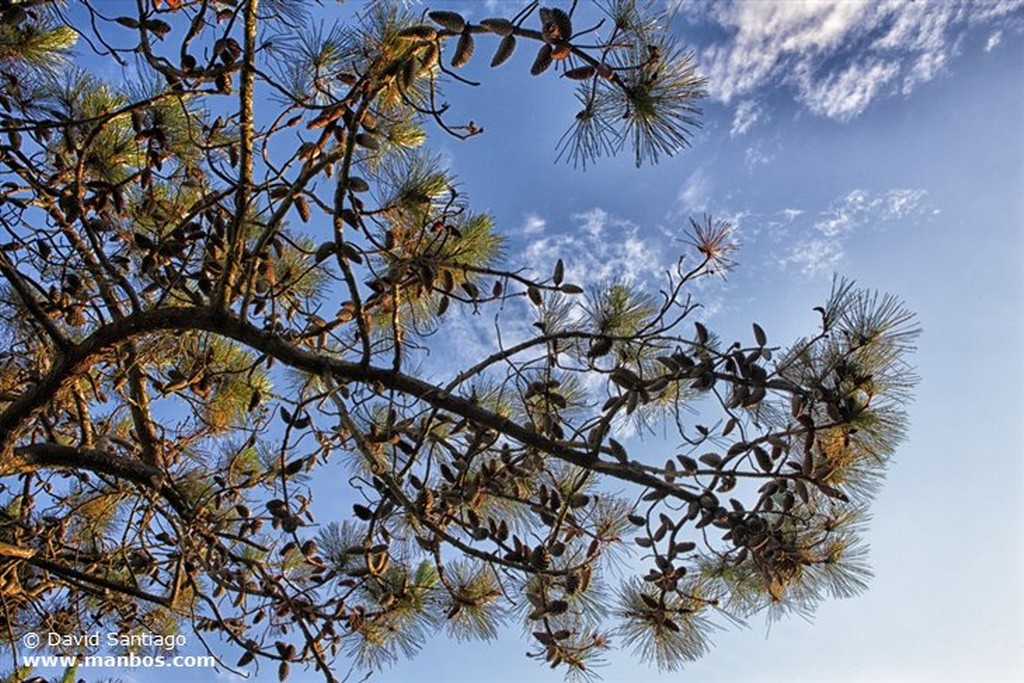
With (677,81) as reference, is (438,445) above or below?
below

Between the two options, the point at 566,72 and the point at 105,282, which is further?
the point at 105,282

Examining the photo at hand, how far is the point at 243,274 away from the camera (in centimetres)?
187

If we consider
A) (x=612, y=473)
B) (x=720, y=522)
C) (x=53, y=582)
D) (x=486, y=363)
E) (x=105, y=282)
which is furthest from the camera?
(x=53, y=582)

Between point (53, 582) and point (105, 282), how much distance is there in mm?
951

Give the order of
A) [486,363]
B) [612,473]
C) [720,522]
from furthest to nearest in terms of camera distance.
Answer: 1. [486,363]
2. [612,473]
3. [720,522]

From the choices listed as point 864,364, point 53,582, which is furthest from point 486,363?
point 53,582

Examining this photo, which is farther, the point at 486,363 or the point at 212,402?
the point at 212,402

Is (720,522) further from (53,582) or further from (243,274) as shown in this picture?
(53,582)

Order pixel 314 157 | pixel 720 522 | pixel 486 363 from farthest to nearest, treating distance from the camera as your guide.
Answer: pixel 314 157
pixel 486 363
pixel 720 522

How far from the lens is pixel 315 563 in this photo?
2084mm

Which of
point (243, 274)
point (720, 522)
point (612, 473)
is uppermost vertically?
point (243, 274)

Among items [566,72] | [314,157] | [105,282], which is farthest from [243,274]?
[566,72]

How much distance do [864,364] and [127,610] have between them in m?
2.54

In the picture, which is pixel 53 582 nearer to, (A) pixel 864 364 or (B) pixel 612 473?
(B) pixel 612 473
